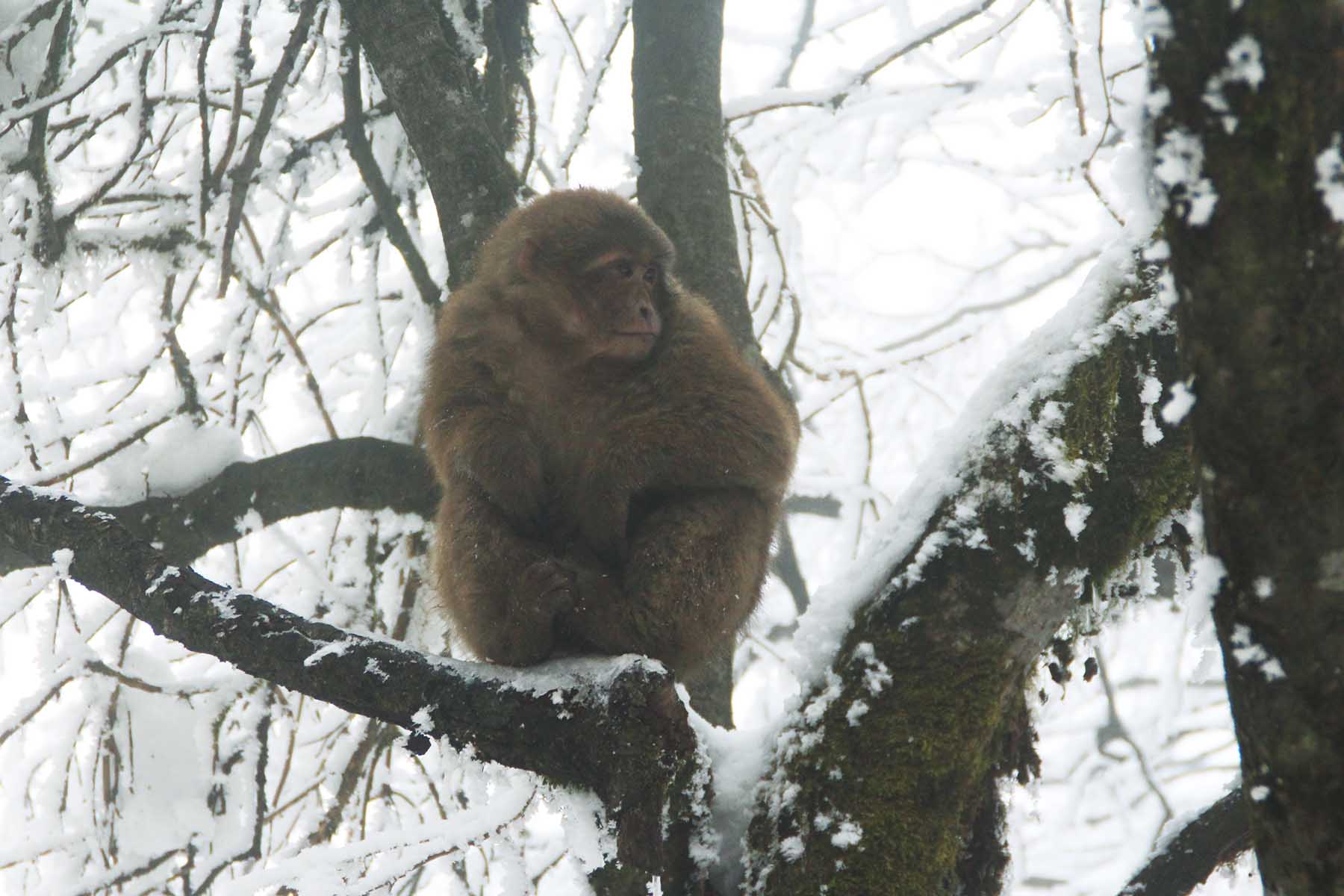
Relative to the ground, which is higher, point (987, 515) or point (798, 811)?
point (987, 515)

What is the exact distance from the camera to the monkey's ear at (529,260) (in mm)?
3760

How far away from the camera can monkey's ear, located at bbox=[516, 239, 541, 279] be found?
3760 millimetres

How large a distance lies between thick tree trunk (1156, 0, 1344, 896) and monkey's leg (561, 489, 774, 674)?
6.42ft

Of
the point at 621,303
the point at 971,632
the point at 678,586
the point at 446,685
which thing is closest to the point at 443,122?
the point at 621,303

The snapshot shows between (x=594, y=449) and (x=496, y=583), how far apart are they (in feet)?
2.00

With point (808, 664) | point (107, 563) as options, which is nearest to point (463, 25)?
point (107, 563)

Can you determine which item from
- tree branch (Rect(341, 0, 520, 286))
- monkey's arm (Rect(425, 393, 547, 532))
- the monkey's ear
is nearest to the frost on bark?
monkey's arm (Rect(425, 393, 547, 532))

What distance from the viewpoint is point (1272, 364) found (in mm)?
1079

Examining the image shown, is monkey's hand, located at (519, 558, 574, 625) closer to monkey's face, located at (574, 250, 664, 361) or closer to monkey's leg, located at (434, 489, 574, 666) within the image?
monkey's leg, located at (434, 489, 574, 666)

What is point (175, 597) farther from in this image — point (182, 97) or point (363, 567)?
point (182, 97)

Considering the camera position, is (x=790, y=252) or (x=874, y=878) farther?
(x=790, y=252)

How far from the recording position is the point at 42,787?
536cm

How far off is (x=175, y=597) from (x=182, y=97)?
276 centimetres

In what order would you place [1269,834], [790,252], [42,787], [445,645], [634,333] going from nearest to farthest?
[1269,834]
[634,333]
[445,645]
[42,787]
[790,252]
